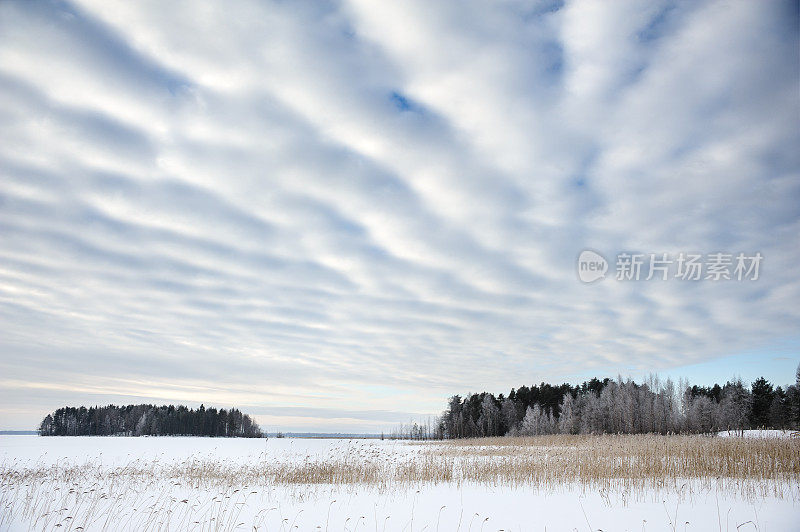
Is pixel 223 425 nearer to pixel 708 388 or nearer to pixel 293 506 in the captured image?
pixel 708 388

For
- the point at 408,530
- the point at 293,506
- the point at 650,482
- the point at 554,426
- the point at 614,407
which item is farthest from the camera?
the point at 554,426

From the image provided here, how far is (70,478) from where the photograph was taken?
14.7 m

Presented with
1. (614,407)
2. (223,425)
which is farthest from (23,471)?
(223,425)

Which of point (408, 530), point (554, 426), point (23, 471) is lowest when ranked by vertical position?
point (554, 426)

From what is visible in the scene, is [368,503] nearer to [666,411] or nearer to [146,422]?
[666,411]

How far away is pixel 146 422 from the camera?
10312cm

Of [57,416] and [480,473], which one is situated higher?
[480,473]

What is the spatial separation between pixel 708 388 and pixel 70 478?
95.1 m

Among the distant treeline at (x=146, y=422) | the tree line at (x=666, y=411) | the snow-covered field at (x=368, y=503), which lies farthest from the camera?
the distant treeline at (x=146, y=422)

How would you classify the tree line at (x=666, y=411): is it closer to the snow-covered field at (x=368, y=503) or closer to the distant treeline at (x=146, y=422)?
the snow-covered field at (x=368, y=503)

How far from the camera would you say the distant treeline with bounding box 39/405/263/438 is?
106250 millimetres

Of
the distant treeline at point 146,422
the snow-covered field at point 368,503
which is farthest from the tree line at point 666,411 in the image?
the distant treeline at point 146,422

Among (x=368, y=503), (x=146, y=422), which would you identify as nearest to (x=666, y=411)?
(x=368, y=503)

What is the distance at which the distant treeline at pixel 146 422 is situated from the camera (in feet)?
349
